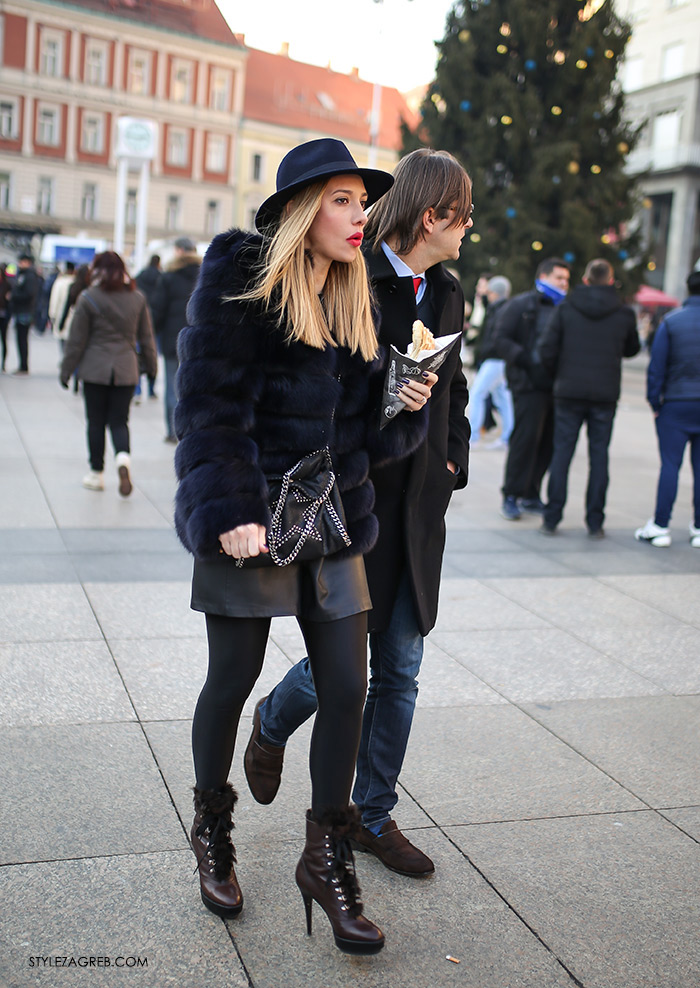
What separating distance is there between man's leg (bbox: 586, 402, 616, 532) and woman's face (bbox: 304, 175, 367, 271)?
5581 mm

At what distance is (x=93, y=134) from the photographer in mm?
60844

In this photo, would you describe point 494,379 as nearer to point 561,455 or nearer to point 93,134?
point 561,455

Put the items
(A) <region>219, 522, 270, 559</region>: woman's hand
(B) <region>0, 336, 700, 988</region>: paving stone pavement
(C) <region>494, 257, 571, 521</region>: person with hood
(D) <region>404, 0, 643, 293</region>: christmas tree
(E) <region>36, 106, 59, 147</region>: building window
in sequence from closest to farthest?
1. (A) <region>219, 522, 270, 559</region>: woman's hand
2. (B) <region>0, 336, 700, 988</region>: paving stone pavement
3. (C) <region>494, 257, 571, 521</region>: person with hood
4. (D) <region>404, 0, 643, 293</region>: christmas tree
5. (E) <region>36, 106, 59, 147</region>: building window

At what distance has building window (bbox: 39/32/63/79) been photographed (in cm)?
5741

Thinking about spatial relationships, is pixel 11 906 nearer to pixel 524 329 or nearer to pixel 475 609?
pixel 475 609

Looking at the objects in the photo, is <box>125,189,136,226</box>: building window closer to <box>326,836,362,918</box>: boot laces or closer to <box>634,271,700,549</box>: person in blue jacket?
<box>634,271,700,549</box>: person in blue jacket

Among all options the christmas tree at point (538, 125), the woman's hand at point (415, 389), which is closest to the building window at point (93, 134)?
the christmas tree at point (538, 125)

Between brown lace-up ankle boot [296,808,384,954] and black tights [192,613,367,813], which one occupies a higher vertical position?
black tights [192,613,367,813]

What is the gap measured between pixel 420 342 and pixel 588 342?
5467 mm

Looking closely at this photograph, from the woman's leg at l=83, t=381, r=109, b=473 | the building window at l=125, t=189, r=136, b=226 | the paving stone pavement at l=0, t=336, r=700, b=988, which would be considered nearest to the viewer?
the paving stone pavement at l=0, t=336, r=700, b=988

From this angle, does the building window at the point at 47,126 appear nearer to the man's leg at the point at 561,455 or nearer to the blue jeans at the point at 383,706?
the man's leg at the point at 561,455

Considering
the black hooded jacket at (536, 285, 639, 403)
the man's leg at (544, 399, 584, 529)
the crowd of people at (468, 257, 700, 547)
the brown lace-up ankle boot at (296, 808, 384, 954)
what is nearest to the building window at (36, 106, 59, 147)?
the crowd of people at (468, 257, 700, 547)

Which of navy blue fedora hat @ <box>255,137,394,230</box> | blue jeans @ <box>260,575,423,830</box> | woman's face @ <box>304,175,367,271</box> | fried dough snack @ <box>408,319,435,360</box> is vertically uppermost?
navy blue fedora hat @ <box>255,137,394,230</box>

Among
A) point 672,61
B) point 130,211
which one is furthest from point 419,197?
point 130,211
